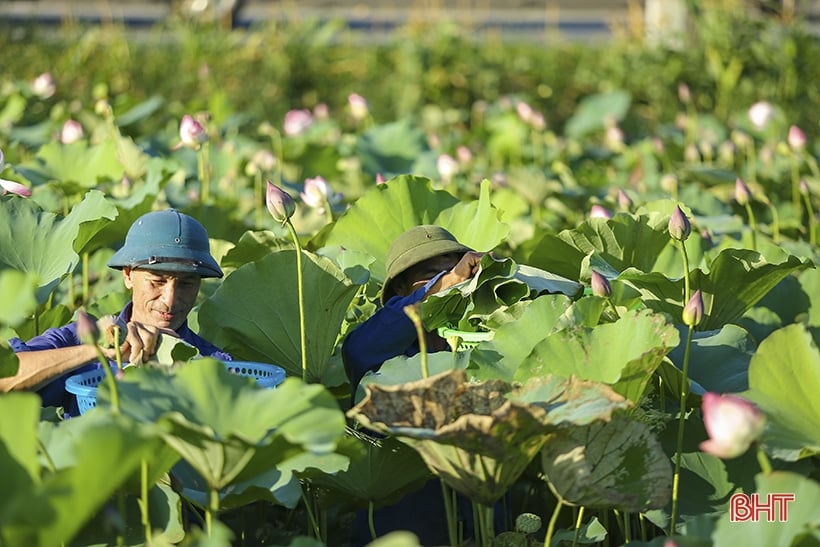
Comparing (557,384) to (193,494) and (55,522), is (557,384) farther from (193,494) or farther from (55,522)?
(55,522)

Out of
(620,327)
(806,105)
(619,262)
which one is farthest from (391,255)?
(806,105)

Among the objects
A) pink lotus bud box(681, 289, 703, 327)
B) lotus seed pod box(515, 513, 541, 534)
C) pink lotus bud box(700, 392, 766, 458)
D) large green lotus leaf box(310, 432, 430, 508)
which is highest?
pink lotus bud box(700, 392, 766, 458)

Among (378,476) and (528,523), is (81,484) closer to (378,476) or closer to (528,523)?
(378,476)

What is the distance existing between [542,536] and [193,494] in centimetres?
80

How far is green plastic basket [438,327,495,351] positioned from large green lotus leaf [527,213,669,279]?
43 centimetres

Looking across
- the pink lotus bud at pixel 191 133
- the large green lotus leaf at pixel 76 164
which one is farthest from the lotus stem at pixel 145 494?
the large green lotus leaf at pixel 76 164

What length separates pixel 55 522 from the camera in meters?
1.48

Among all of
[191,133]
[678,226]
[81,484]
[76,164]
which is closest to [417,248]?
[678,226]

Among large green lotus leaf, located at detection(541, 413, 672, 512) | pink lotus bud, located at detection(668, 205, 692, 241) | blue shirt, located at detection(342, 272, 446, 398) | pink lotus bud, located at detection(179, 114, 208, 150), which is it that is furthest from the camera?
pink lotus bud, located at detection(179, 114, 208, 150)

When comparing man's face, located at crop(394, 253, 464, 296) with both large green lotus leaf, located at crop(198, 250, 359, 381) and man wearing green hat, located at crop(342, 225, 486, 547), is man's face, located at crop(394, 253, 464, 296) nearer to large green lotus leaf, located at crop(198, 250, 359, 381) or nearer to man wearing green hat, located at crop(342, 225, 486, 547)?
man wearing green hat, located at crop(342, 225, 486, 547)

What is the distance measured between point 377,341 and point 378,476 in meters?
0.31

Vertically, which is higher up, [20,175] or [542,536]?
[20,175]

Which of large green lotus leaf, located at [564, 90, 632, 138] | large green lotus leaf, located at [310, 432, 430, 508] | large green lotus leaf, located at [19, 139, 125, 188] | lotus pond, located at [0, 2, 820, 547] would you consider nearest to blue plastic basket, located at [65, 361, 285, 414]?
lotus pond, located at [0, 2, 820, 547]

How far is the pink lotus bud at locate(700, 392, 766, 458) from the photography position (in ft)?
5.23
